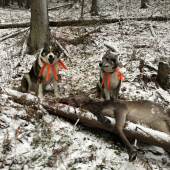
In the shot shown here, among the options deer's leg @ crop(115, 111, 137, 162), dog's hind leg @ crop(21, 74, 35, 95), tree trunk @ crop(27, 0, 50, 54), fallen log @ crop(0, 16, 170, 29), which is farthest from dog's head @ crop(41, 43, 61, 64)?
fallen log @ crop(0, 16, 170, 29)

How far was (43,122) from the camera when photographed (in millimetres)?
3271

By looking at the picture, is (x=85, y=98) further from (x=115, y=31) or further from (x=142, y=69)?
(x=115, y=31)

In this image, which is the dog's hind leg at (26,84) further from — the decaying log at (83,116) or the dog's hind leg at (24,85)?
the decaying log at (83,116)

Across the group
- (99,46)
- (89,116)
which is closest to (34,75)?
(89,116)

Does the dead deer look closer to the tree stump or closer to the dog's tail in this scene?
the dog's tail

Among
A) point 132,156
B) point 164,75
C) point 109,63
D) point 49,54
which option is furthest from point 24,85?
point 164,75

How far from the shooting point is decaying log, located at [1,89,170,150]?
105 inches

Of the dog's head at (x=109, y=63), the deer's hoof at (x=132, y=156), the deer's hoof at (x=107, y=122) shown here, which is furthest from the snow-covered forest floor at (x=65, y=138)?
the dog's head at (x=109, y=63)

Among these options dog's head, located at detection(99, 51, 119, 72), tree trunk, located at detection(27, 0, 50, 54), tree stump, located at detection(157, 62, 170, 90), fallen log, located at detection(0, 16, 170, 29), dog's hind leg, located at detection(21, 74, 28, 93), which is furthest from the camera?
fallen log, located at detection(0, 16, 170, 29)

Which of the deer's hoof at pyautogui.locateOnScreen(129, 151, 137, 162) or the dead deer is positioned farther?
the dead deer

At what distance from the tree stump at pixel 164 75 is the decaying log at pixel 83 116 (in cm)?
306

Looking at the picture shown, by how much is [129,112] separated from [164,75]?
2784 millimetres

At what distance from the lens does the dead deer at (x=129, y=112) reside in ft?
9.82

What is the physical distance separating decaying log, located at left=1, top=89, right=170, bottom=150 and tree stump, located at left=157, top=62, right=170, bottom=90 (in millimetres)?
3061
